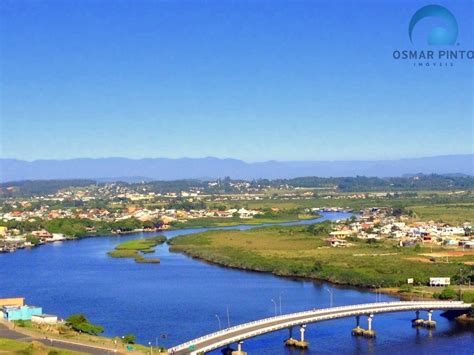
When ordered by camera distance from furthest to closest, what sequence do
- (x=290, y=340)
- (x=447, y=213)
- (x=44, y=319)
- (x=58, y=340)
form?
(x=447, y=213), (x=44, y=319), (x=290, y=340), (x=58, y=340)

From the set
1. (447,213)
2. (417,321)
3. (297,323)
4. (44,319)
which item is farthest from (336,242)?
(44,319)

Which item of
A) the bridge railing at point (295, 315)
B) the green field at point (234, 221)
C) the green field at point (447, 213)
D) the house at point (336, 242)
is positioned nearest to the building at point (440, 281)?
the bridge railing at point (295, 315)

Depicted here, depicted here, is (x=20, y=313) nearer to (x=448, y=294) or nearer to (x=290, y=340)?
(x=290, y=340)

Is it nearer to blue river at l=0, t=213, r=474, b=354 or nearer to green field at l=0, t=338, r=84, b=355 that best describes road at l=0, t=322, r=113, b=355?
green field at l=0, t=338, r=84, b=355

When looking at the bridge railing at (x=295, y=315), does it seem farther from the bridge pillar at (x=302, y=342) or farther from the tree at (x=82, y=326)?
the tree at (x=82, y=326)

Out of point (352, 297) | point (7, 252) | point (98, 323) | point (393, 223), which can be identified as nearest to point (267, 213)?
point (393, 223)

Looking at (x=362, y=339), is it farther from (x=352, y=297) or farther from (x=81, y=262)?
(x=81, y=262)
